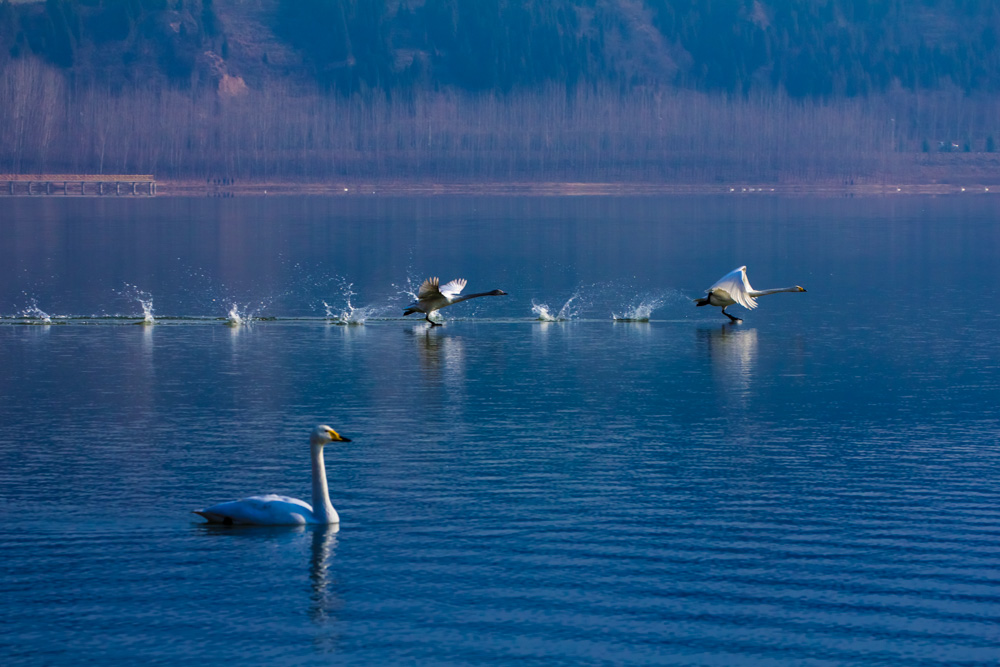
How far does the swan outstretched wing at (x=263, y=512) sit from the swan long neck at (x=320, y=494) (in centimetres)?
19

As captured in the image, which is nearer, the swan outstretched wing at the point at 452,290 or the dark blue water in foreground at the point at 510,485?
the dark blue water in foreground at the point at 510,485

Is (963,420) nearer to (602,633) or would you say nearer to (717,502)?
(717,502)

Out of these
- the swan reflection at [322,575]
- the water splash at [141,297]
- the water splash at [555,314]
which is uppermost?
the water splash at [141,297]

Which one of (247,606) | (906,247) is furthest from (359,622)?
(906,247)

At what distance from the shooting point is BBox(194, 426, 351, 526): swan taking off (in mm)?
22141

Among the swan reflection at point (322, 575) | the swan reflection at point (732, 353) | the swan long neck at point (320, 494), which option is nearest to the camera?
the swan reflection at point (322, 575)

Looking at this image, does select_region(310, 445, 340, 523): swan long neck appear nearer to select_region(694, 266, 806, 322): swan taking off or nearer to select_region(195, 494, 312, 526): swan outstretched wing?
select_region(195, 494, 312, 526): swan outstretched wing

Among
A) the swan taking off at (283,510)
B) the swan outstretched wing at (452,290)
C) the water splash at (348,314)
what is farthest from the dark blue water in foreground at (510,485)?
the swan outstretched wing at (452,290)

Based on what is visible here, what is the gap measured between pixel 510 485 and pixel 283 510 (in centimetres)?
431

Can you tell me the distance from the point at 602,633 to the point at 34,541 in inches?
336

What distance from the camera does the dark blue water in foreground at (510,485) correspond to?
18.3 meters

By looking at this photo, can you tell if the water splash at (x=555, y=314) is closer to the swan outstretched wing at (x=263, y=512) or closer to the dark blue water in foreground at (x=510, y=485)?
the dark blue water in foreground at (x=510, y=485)

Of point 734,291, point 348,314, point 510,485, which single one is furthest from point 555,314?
point 510,485

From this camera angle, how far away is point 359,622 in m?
18.6
